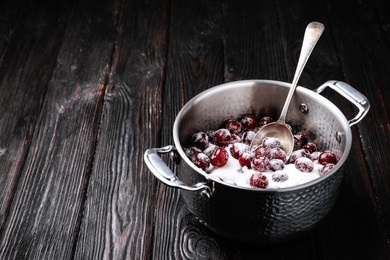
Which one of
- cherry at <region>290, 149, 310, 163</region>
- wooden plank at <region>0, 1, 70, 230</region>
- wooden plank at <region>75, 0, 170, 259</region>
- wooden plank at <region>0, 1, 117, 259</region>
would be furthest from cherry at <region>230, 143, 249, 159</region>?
wooden plank at <region>0, 1, 70, 230</region>

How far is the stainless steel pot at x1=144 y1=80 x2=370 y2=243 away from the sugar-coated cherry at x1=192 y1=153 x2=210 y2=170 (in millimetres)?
55

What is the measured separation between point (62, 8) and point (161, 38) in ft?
1.34

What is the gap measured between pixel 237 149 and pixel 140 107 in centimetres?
47

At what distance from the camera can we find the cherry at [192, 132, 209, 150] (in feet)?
4.30

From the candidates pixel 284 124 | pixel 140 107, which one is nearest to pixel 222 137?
pixel 284 124

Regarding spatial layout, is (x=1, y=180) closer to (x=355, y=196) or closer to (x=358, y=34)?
(x=355, y=196)

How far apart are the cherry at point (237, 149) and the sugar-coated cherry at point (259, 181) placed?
11cm

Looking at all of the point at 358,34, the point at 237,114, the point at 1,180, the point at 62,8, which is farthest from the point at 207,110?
the point at 62,8

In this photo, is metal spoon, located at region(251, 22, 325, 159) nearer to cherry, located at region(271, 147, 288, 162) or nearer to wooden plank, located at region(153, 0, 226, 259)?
cherry, located at region(271, 147, 288, 162)

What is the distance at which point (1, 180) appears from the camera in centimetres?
140

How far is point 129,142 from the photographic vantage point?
4.96ft

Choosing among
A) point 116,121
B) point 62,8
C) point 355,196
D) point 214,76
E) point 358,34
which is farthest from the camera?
point 62,8

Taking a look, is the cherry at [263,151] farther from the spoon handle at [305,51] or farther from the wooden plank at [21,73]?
the wooden plank at [21,73]

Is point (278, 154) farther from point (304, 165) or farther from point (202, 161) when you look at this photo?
point (202, 161)
